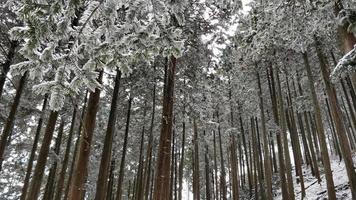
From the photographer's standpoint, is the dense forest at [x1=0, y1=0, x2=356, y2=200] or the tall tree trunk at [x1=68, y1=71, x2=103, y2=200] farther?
the tall tree trunk at [x1=68, y1=71, x2=103, y2=200]

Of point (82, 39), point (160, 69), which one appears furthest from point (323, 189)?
point (82, 39)

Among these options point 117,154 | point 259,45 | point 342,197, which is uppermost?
point 259,45

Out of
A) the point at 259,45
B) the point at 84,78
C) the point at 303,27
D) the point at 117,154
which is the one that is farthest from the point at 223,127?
the point at 84,78

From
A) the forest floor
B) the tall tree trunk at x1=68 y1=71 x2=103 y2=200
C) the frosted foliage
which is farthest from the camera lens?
the forest floor

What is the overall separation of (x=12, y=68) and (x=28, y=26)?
0.62 meters

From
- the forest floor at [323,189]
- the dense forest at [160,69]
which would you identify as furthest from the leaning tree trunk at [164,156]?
the forest floor at [323,189]

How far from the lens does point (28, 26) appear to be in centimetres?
329

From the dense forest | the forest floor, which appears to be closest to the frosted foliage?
the dense forest

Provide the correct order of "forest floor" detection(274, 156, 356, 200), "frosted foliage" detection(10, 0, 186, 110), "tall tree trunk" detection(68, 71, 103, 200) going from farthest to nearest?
"forest floor" detection(274, 156, 356, 200), "tall tree trunk" detection(68, 71, 103, 200), "frosted foliage" detection(10, 0, 186, 110)

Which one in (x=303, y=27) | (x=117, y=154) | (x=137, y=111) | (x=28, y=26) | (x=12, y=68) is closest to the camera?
(x=28, y=26)

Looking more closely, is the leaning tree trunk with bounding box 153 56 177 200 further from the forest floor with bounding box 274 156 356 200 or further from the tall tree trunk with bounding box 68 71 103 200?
the forest floor with bounding box 274 156 356 200

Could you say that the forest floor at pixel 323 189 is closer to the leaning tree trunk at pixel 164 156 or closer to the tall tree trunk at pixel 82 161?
the leaning tree trunk at pixel 164 156

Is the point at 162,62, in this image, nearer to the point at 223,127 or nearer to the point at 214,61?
the point at 214,61

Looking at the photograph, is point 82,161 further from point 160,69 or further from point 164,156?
point 160,69
